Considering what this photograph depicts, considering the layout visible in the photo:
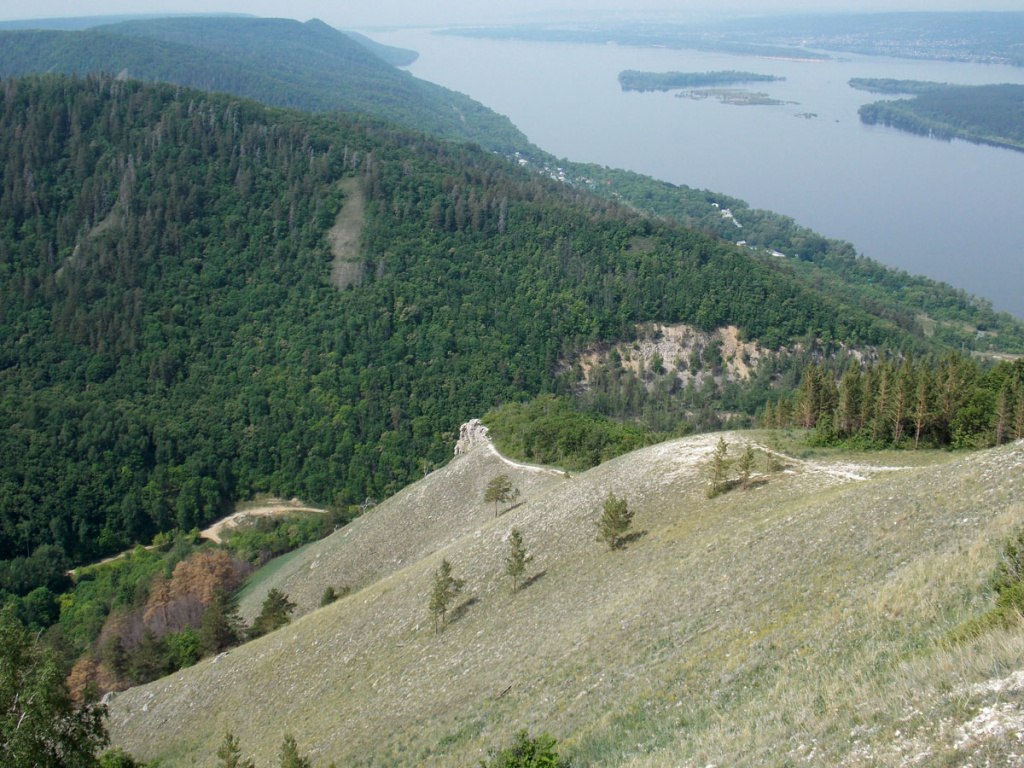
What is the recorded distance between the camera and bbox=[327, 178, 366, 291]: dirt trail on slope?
108 meters

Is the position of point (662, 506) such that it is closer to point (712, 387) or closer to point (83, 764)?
point (83, 764)

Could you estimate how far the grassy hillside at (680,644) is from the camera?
519 inches

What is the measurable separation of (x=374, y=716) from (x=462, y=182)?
365ft

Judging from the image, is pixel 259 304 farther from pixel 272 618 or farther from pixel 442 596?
pixel 442 596

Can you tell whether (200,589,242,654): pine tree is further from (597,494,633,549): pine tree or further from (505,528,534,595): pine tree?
(597,494,633,549): pine tree

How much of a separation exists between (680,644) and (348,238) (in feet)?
336

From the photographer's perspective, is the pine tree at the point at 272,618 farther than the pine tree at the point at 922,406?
Yes

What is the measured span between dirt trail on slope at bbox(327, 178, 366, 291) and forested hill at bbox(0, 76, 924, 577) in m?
1.39

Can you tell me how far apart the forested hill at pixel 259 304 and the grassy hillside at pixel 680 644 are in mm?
47983

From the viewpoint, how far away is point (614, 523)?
29.5 meters

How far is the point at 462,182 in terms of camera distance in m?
126

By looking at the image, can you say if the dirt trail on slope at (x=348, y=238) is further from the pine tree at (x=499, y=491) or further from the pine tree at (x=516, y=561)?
the pine tree at (x=516, y=561)

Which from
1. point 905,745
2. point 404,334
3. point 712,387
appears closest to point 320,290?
point 404,334

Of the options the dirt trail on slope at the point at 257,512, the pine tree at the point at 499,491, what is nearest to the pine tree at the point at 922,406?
the pine tree at the point at 499,491
